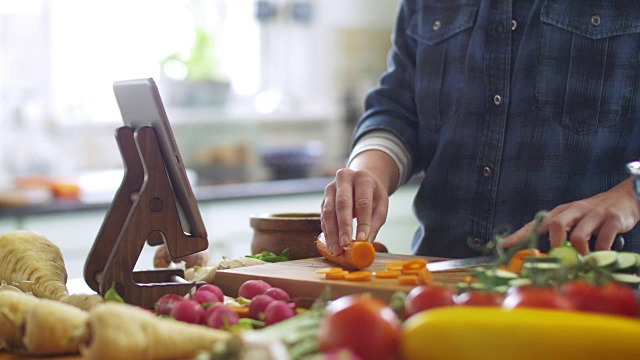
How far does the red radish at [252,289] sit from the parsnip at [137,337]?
0.30 meters

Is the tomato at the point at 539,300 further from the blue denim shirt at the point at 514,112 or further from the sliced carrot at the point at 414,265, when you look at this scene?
the blue denim shirt at the point at 514,112

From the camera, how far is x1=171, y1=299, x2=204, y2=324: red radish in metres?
1.18

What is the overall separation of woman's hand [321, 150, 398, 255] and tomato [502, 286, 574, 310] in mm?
587

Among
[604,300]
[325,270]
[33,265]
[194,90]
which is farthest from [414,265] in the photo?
[194,90]

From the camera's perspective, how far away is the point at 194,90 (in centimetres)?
469

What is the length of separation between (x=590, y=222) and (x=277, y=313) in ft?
1.89

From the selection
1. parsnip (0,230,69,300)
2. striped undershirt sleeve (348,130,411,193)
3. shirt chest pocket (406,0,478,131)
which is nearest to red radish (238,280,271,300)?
parsnip (0,230,69,300)

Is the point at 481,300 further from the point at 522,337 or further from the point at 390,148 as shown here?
the point at 390,148

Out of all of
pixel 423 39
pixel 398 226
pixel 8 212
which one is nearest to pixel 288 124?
pixel 398 226

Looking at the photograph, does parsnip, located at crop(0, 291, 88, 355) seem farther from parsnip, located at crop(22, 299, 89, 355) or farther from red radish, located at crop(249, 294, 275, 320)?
red radish, located at crop(249, 294, 275, 320)

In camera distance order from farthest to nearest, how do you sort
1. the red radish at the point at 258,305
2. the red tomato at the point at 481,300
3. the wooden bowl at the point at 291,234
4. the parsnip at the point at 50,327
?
the wooden bowl at the point at 291,234, the red radish at the point at 258,305, the parsnip at the point at 50,327, the red tomato at the point at 481,300

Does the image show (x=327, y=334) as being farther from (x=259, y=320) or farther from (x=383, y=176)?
(x=383, y=176)

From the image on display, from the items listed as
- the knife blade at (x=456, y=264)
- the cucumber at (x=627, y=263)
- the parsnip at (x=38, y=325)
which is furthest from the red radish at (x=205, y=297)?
the cucumber at (x=627, y=263)

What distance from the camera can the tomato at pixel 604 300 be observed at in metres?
0.93
